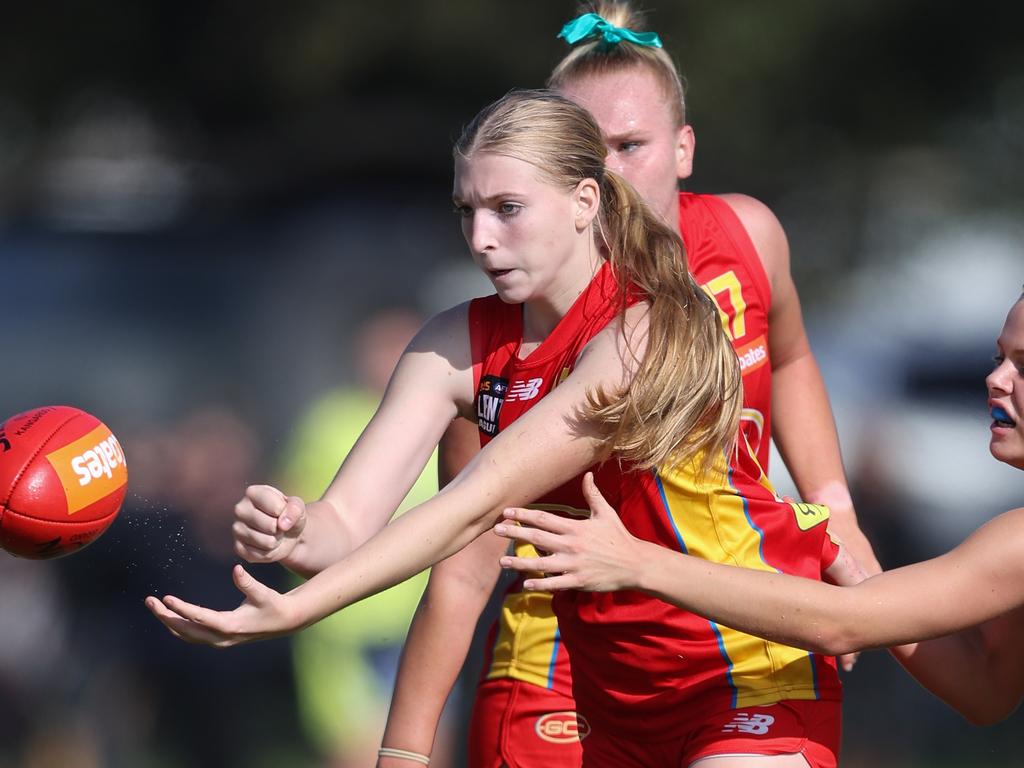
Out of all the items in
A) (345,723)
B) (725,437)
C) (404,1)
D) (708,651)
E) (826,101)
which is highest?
(404,1)

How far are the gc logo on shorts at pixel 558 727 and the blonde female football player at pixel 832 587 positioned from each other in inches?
42.3

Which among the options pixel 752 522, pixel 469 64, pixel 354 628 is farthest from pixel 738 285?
pixel 469 64

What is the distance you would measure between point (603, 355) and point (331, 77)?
10.4 m

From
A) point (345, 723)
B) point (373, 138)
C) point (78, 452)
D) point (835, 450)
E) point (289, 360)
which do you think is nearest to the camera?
point (78, 452)

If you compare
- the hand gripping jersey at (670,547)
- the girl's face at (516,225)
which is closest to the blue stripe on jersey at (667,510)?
the hand gripping jersey at (670,547)

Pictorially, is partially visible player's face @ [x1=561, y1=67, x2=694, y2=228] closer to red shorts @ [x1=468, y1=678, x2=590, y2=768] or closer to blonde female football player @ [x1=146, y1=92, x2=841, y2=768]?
blonde female football player @ [x1=146, y1=92, x2=841, y2=768]

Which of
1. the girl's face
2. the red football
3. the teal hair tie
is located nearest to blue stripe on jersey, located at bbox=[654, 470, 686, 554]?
the girl's face

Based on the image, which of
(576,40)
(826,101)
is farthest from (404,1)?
(576,40)

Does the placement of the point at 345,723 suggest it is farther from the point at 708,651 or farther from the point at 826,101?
the point at 826,101

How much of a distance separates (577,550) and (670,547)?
0.39m

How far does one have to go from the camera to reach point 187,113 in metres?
13.2

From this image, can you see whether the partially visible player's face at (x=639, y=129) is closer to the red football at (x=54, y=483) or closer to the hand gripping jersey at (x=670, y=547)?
the hand gripping jersey at (x=670, y=547)

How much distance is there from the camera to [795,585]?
9.96 ft

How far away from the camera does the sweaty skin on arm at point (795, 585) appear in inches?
113
